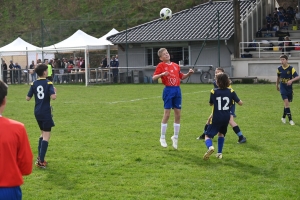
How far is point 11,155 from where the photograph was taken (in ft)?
15.9

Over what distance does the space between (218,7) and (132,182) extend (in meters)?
31.0

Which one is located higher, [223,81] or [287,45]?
[287,45]

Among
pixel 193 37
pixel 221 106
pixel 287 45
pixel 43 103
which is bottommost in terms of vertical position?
pixel 221 106

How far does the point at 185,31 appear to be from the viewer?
35.8 meters

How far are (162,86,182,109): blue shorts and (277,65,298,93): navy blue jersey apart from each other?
4.59m

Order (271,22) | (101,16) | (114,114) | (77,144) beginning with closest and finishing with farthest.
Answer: (77,144)
(114,114)
(271,22)
(101,16)

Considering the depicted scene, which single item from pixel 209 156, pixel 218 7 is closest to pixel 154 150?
pixel 209 156

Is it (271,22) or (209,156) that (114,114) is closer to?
(209,156)

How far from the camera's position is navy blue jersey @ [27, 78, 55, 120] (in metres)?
9.52

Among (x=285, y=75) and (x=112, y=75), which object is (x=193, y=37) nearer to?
(x=112, y=75)

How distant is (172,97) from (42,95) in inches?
103

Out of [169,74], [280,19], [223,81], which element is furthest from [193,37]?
[223,81]

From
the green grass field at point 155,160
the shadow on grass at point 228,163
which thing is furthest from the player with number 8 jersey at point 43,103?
the shadow on grass at point 228,163

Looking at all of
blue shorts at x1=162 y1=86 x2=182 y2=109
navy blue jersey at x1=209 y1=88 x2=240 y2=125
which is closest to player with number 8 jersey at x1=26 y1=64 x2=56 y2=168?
blue shorts at x1=162 y1=86 x2=182 y2=109
